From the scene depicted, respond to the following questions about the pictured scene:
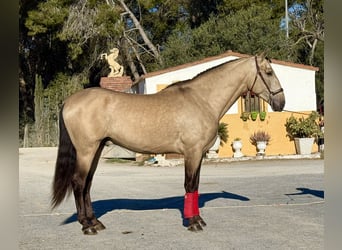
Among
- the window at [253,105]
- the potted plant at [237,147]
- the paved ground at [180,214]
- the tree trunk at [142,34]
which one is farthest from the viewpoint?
the tree trunk at [142,34]

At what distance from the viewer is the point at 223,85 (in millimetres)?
5445

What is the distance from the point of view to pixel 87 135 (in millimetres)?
4961

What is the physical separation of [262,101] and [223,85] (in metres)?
11.8

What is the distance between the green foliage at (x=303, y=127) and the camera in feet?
54.1

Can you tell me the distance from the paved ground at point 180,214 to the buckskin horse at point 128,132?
361mm

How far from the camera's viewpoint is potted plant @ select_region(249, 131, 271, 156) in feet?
54.0

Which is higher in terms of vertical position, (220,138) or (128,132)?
(128,132)

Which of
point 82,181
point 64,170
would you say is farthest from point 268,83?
point 64,170

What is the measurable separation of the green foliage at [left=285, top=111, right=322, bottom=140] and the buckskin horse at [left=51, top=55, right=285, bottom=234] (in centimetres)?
1194

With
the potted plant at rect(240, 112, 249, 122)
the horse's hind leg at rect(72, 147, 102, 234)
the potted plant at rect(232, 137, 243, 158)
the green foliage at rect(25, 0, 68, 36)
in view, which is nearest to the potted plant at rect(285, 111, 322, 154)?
the potted plant at rect(240, 112, 249, 122)

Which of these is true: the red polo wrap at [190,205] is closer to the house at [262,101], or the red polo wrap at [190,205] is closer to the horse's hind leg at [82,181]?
the horse's hind leg at [82,181]

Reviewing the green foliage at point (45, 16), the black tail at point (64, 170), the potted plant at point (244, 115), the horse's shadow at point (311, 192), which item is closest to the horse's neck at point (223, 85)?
the black tail at point (64, 170)

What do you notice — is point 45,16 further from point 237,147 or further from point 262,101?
point 237,147

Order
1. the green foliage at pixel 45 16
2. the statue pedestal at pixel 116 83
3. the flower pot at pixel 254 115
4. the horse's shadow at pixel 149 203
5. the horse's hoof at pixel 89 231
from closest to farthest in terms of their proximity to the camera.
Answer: the horse's hoof at pixel 89 231 < the horse's shadow at pixel 149 203 < the flower pot at pixel 254 115 < the statue pedestal at pixel 116 83 < the green foliage at pixel 45 16
